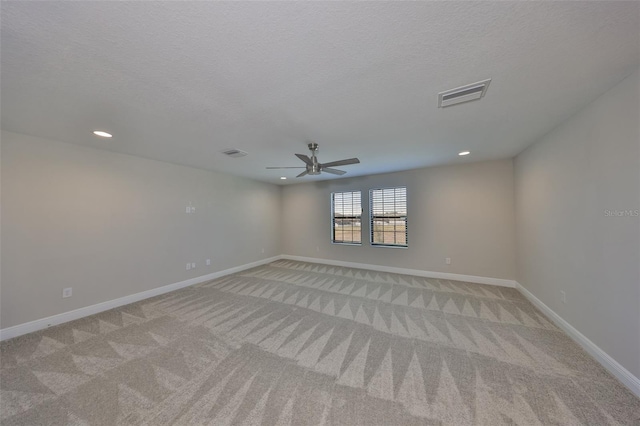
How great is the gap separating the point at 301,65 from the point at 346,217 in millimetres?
4644

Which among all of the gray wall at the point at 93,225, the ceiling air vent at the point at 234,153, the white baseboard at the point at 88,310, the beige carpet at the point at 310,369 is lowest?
the beige carpet at the point at 310,369

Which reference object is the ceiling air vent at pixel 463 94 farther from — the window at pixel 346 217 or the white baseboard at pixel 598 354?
the window at pixel 346 217

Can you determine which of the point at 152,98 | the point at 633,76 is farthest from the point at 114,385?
the point at 633,76

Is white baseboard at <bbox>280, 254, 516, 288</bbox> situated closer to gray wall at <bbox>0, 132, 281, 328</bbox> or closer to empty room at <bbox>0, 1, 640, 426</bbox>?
empty room at <bbox>0, 1, 640, 426</bbox>

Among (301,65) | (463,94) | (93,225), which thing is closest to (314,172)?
(301,65)

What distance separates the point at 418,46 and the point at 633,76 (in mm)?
1846

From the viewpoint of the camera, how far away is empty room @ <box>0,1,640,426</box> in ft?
4.06

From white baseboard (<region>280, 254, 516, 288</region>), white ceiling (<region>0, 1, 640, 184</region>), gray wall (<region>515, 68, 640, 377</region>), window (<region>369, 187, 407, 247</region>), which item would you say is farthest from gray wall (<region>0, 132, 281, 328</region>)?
gray wall (<region>515, 68, 640, 377</region>)

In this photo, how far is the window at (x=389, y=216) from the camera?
16.6ft

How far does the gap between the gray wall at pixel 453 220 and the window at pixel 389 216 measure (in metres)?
0.15

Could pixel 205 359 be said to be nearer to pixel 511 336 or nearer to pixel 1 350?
pixel 1 350

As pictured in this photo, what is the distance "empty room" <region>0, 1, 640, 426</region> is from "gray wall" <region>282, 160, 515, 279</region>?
0.06 metres

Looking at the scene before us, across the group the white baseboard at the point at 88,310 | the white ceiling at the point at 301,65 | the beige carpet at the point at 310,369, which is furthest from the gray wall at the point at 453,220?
the white baseboard at the point at 88,310

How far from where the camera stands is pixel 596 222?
2.03 m
